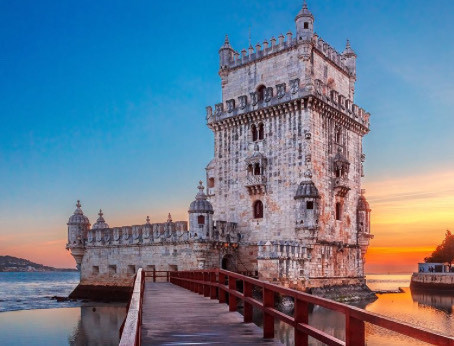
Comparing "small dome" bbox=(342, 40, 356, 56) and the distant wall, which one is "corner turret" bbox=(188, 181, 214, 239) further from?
the distant wall

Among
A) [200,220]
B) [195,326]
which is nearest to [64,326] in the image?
[200,220]

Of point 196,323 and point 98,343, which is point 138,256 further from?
point 196,323

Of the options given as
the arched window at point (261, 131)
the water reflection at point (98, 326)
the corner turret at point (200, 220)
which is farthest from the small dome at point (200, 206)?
the water reflection at point (98, 326)

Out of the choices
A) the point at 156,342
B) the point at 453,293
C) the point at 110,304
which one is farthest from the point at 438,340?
the point at 453,293

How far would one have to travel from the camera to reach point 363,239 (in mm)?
40469

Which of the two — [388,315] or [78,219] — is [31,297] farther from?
[388,315]

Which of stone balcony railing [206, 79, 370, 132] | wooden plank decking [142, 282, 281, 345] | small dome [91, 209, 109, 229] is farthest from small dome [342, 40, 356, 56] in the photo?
wooden plank decking [142, 282, 281, 345]

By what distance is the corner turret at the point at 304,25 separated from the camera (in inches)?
1421

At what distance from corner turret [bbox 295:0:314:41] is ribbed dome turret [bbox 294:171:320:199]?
33.4 ft

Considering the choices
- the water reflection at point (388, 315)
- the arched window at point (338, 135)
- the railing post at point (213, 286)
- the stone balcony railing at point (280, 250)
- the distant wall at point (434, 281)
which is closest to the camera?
the railing post at point (213, 286)

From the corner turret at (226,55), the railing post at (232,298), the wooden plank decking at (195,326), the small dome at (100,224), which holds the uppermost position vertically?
the corner turret at (226,55)

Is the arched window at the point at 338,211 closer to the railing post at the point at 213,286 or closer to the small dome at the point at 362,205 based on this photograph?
the small dome at the point at 362,205

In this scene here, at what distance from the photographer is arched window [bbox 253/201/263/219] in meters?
Answer: 36.8

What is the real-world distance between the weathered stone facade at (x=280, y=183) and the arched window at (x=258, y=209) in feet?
0.25
